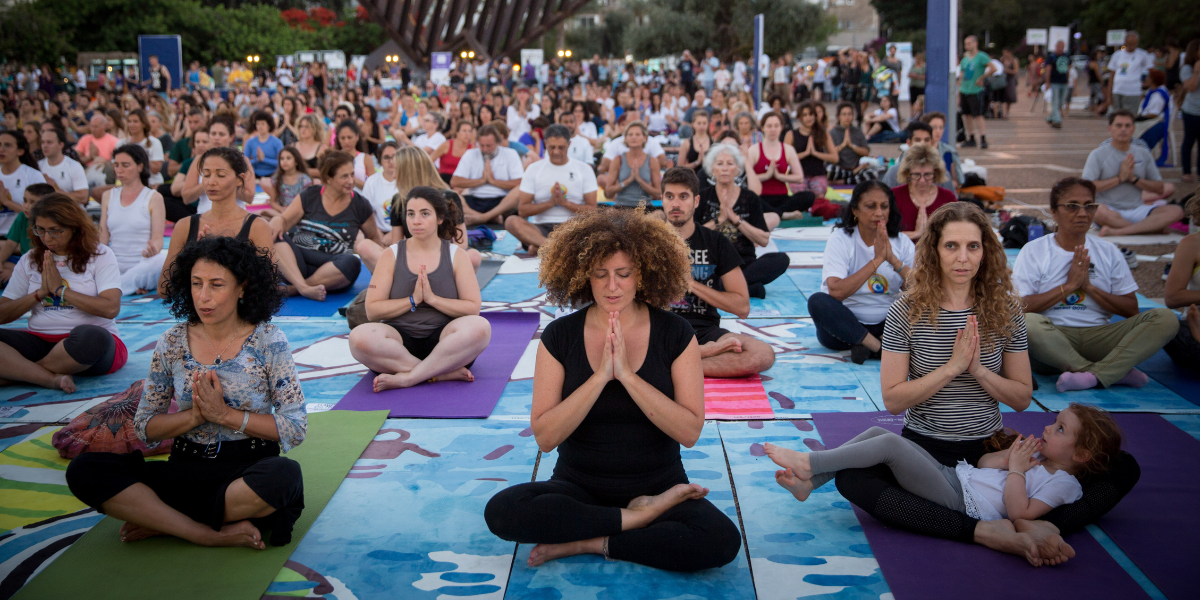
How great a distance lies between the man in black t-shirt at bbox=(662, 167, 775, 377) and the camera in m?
4.77

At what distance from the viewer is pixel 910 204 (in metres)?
6.46

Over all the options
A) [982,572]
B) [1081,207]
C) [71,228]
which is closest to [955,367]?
[982,572]

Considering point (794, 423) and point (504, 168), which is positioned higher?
point (504, 168)

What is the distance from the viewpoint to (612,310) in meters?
2.99

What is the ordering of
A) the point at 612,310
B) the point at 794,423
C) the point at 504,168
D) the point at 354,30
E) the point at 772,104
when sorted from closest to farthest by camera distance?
the point at 612,310 → the point at 794,423 → the point at 504,168 → the point at 772,104 → the point at 354,30

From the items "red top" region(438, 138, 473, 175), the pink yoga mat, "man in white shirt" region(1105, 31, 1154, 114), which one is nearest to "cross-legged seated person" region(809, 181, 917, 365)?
the pink yoga mat

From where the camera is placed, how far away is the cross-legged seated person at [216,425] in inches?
120

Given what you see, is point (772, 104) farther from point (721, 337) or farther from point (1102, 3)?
point (1102, 3)

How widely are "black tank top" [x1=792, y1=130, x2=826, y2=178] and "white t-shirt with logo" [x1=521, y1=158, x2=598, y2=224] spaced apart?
3165 millimetres

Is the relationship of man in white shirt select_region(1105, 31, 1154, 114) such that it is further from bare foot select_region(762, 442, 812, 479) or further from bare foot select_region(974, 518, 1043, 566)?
bare foot select_region(762, 442, 812, 479)

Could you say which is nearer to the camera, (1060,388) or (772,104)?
(1060,388)

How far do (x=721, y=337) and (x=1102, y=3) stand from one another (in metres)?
37.4

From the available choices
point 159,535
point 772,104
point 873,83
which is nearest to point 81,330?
point 159,535

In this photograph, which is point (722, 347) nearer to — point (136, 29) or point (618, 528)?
point (618, 528)
